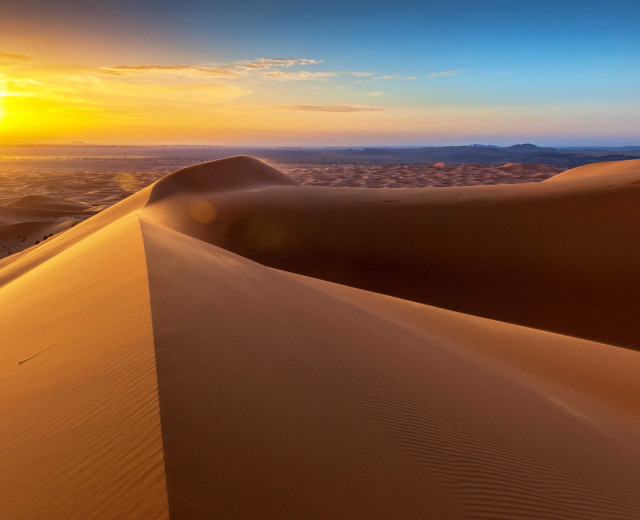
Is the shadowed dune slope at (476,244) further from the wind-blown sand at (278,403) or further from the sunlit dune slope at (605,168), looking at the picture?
the sunlit dune slope at (605,168)

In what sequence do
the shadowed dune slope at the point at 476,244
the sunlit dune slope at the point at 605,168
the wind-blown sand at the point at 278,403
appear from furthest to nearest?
→ 1. the sunlit dune slope at the point at 605,168
2. the shadowed dune slope at the point at 476,244
3. the wind-blown sand at the point at 278,403

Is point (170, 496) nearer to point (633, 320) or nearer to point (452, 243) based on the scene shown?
point (633, 320)

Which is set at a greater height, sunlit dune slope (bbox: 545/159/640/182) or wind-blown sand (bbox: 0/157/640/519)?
sunlit dune slope (bbox: 545/159/640/182)

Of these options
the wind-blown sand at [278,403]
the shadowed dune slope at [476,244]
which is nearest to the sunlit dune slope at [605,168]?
the shadowed dune slope at [476,244]

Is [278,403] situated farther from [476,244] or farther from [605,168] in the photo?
[605,168]

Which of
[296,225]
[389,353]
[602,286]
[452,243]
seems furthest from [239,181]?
[389,353]

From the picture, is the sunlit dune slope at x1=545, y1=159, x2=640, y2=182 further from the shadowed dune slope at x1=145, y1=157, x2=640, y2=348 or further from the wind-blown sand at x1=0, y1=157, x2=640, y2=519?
the wind-blown sand at x1=0, y1=157, x2=640, y2=519

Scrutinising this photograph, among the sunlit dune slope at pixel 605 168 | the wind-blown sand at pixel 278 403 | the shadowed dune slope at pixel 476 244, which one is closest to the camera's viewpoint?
the wind-blown sand at pixel 278 403

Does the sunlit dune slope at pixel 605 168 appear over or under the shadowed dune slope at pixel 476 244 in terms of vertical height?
over

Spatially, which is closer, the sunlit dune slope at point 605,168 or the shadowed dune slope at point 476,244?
the shadowed dune slope at point 476,244

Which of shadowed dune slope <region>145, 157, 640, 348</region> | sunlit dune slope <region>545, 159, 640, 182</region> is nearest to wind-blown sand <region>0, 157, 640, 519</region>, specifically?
shadowed dune slope <region>145, 157, 640, 348</region>
